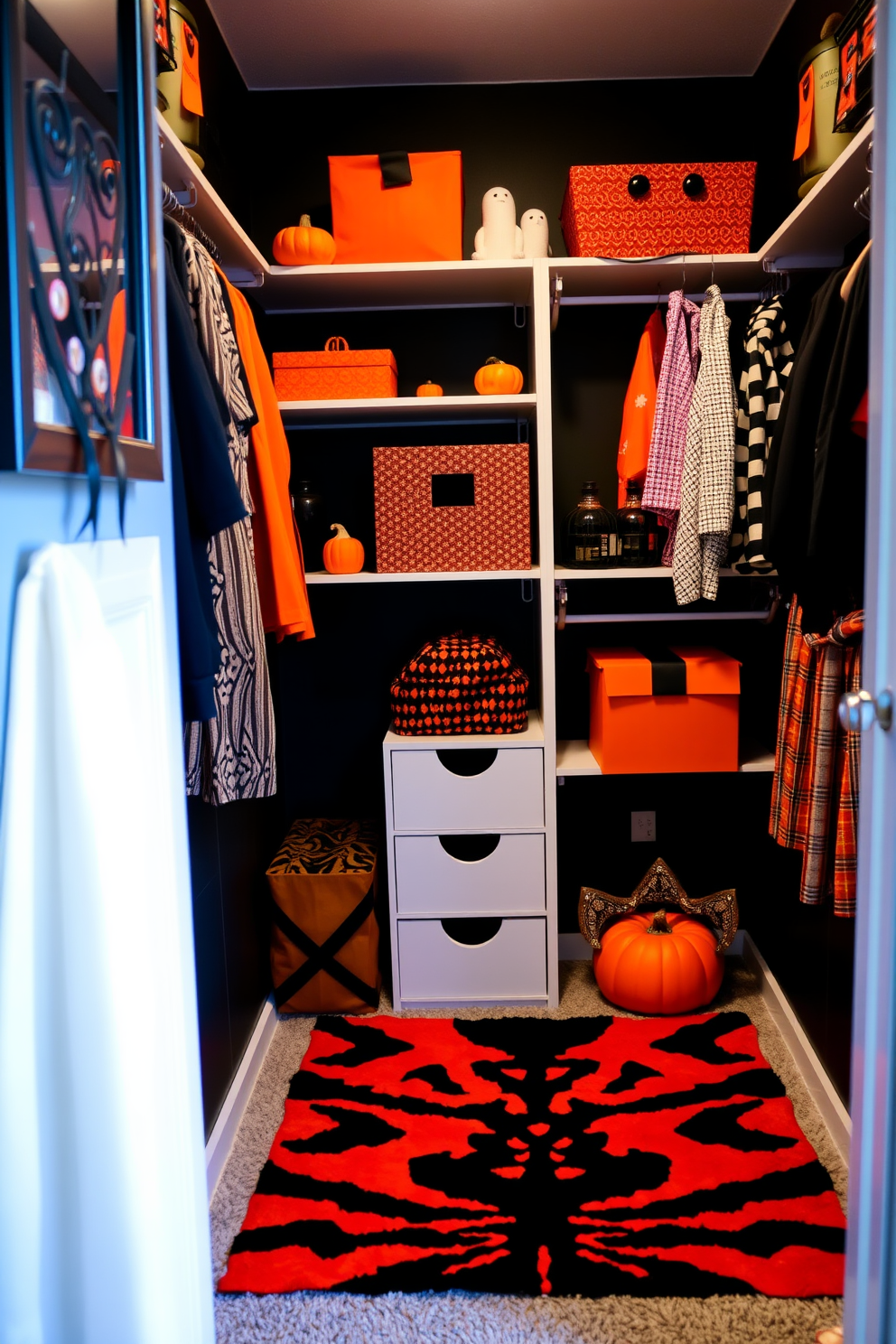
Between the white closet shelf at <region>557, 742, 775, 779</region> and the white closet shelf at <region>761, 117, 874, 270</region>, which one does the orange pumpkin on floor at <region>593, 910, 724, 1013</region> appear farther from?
the white closet shelf at <region>761, 117, 874, 270</region>

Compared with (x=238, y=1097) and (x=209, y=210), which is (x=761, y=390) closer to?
(x=209, y=210)

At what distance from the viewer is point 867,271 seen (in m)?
1.62

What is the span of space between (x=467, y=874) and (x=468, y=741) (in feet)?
1.14

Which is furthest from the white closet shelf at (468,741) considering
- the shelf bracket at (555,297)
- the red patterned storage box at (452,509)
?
the shelf bracket at (555,297)

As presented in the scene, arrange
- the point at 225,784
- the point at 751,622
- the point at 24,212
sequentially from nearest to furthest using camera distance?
the point at 24,212
the point at 225,784
the point at 751,622

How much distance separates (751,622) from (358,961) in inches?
57.3

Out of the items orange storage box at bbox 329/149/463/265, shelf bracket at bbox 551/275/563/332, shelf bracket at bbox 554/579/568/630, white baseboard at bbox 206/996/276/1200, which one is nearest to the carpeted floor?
white baseboard at bbox 206/996/276/1200

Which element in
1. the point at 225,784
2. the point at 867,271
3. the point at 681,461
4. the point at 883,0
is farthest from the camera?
the point at 681,461

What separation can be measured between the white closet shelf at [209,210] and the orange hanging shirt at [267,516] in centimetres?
14

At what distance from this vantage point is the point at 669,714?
248 centimetres

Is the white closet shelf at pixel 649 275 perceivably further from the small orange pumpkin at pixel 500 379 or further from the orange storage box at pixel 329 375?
the orange storage box at pixel 329 375

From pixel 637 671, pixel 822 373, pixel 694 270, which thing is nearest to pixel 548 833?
pixel 637 671

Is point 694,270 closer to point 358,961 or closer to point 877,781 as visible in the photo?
point 877,781

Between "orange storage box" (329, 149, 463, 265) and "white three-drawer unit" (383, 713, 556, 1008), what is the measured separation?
1.25m
